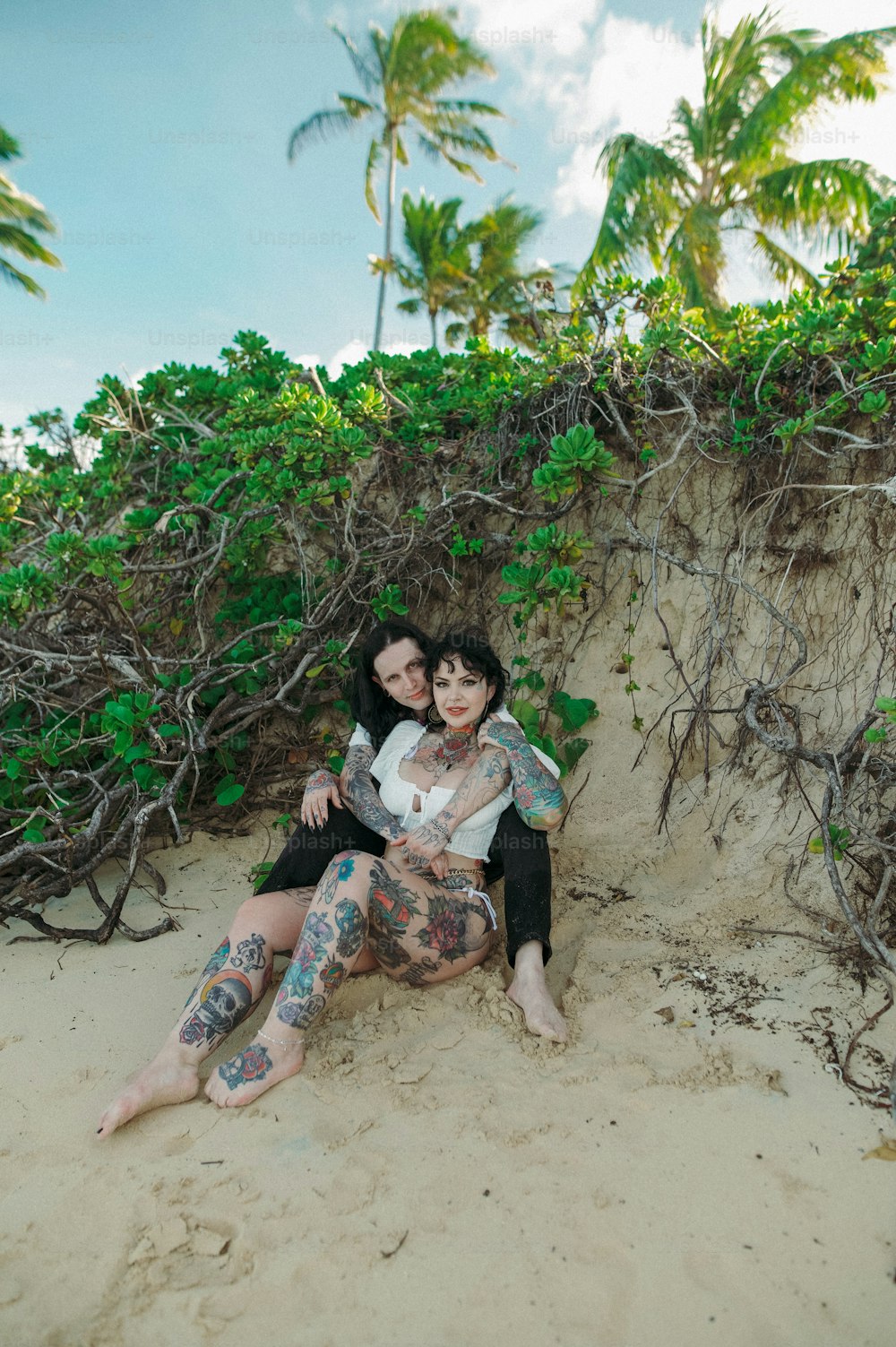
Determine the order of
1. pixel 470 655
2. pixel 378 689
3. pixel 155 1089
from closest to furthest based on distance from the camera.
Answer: pixel 155 1089 < pixel 470 655 < pixel 378 689

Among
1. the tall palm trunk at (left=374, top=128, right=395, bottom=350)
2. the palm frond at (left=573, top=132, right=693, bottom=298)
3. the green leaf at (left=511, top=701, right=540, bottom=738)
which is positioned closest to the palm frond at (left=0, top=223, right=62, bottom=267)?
the tall palm trunk at (left=374, top=128, right=395, bottom=350)

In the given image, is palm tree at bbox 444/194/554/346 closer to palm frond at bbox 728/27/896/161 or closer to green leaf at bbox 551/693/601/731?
palm frond at bbox 728/27/896/161

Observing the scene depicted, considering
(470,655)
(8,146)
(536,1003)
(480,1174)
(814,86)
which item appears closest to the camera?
(480,1174)

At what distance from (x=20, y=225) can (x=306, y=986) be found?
20.1 meters

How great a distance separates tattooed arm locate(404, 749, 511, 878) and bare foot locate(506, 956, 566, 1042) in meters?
0.41

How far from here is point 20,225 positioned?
16.8 m

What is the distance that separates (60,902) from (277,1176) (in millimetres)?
1929

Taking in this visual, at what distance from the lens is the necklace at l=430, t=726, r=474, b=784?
9.06 ft

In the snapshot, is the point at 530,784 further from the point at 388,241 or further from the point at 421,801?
the point at 388,241

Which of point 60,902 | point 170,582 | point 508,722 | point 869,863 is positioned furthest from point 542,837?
point 170,582

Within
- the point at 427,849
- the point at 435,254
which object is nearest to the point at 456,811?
the point at 427,849

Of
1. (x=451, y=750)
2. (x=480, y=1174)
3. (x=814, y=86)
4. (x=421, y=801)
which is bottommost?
(x=480, y=1174)

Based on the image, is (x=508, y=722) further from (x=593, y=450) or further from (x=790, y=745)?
(x=593, y=450)

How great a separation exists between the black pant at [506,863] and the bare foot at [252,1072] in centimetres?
59
